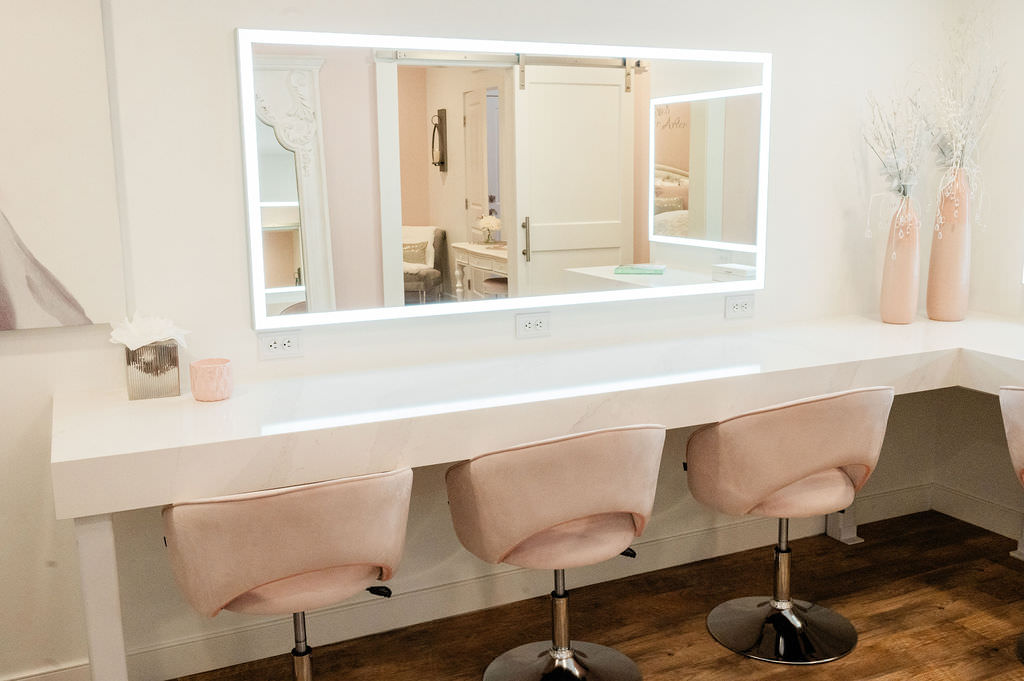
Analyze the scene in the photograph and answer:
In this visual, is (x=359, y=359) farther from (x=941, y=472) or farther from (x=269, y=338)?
(x=941, y=472)

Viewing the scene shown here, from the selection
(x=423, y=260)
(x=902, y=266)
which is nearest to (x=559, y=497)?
(x=423, y=260)

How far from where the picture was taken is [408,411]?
218cm

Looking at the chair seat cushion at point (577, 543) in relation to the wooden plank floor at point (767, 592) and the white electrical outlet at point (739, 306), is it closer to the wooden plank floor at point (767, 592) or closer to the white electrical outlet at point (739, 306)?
the wooden plank floor at point (767, 592)

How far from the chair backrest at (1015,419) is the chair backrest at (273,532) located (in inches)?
64.6

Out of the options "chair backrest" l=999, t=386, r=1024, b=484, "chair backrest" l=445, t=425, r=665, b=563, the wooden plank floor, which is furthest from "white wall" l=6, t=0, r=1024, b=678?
"chair backrest" l=999, t=386, r=1024, b=484

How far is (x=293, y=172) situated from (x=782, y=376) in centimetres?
147

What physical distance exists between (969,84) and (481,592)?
255 centimetres

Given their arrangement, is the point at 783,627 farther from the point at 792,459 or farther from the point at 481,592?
the point at 481,592

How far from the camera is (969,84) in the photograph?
133 inches

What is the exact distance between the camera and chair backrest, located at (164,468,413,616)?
1.83 metres

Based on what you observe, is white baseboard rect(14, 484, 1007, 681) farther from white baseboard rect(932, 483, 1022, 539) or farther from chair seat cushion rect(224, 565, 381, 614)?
chair seat cushion rect(224, 565, 381, 614)

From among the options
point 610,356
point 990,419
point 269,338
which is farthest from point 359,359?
point 990,419

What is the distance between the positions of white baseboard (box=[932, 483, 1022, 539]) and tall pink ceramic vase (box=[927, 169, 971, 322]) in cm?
79

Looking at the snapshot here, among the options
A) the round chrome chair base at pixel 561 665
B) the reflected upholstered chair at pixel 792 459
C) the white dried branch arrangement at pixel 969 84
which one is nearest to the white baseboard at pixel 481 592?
the round chrome chair base at pixel 561 665
